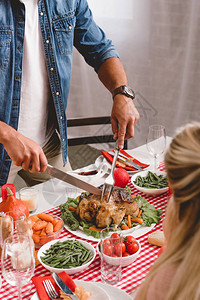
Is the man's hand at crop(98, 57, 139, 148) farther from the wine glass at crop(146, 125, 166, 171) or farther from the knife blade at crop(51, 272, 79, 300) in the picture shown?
the knife blade at crop(51, 272, 79, 300)

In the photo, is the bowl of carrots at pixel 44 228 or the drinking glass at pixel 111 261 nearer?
the drinking glass at pixel 111 261

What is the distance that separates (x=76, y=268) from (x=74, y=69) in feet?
12.2

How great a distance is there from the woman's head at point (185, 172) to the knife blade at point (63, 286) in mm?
523

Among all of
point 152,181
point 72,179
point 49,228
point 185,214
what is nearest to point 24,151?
point 72,179

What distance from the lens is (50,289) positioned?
1.22m

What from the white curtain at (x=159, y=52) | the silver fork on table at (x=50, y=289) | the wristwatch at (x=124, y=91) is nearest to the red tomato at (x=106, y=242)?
the silver fork on table at (x=50, y=289)

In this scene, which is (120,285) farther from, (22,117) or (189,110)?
(189,110)

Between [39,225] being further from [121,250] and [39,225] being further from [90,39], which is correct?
[90,39]

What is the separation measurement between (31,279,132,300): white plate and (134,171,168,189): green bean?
732 mm

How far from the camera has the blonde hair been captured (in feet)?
2.45

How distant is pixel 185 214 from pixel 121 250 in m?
0.57

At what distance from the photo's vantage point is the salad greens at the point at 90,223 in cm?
158

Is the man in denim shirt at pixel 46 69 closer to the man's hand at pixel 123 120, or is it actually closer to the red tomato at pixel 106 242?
the man's hand at pixel 123 120

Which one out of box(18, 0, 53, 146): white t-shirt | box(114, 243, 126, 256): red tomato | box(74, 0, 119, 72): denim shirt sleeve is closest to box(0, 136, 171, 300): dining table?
box(114, 243, 126, 256): red tomato
